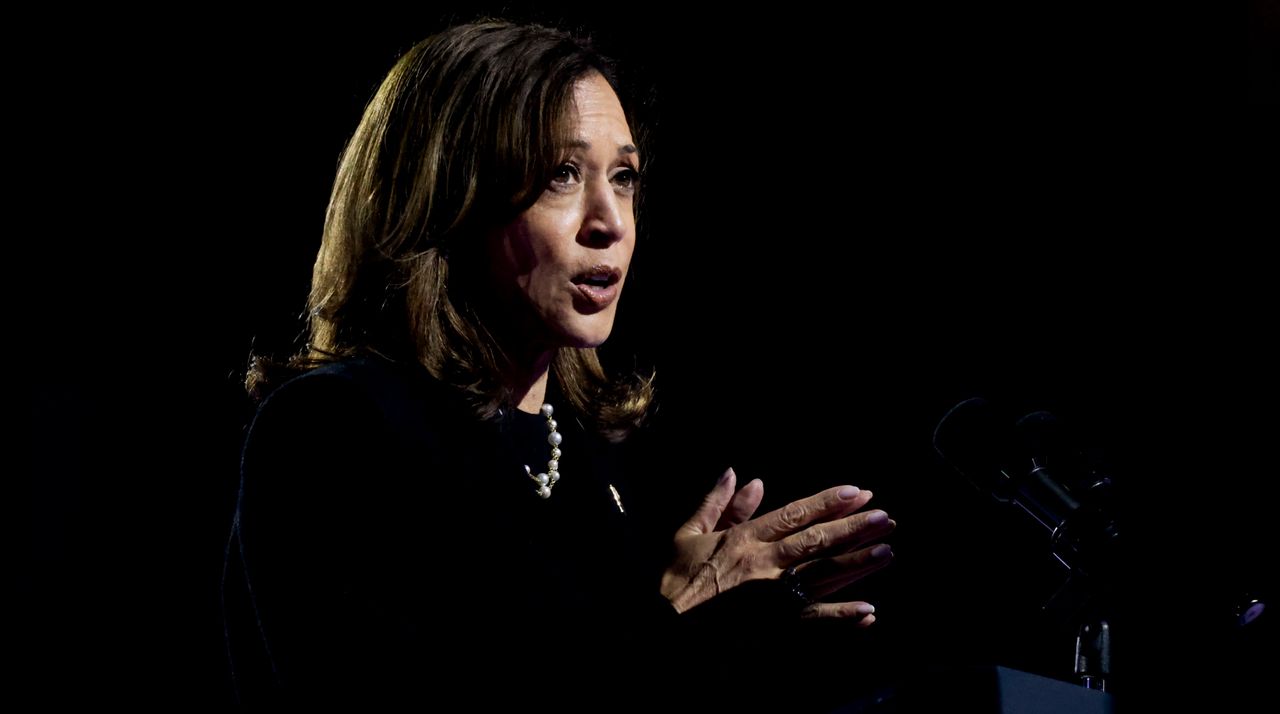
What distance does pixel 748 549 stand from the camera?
1.40 metres

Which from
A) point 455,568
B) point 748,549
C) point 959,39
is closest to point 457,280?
point 455,568

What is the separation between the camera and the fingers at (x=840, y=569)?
1.33 meters

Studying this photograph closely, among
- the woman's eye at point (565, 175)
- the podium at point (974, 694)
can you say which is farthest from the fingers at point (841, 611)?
the woman's eye at point (565, 175)

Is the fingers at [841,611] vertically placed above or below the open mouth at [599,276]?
below

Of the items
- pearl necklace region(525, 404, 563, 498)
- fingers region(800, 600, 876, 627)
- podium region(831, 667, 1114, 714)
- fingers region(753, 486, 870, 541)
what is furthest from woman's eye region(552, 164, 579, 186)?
podium region(831, 667, 1114, 714)

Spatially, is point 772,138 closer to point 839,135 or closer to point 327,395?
point 839,135

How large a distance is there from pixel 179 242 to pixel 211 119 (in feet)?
1.03

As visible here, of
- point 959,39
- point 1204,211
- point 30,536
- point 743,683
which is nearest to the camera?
point 743,683

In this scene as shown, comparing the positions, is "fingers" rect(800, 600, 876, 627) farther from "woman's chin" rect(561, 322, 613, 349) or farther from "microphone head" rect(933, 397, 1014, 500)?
"woman's chin" rect(561, 322, 613, 349)

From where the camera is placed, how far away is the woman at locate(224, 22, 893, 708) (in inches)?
50.2

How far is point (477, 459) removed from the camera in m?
1.56

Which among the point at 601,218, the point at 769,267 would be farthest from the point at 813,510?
the point at 769,267

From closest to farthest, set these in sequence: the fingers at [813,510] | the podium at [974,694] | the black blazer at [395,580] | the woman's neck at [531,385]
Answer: the podium at [974,694] → the black blazer at [395,580] → the fingers at [813,510] → the woman's neck at [531,385]

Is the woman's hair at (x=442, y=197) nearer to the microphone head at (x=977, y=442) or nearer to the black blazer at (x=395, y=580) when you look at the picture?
the black blazer at (x=395, y=580)
